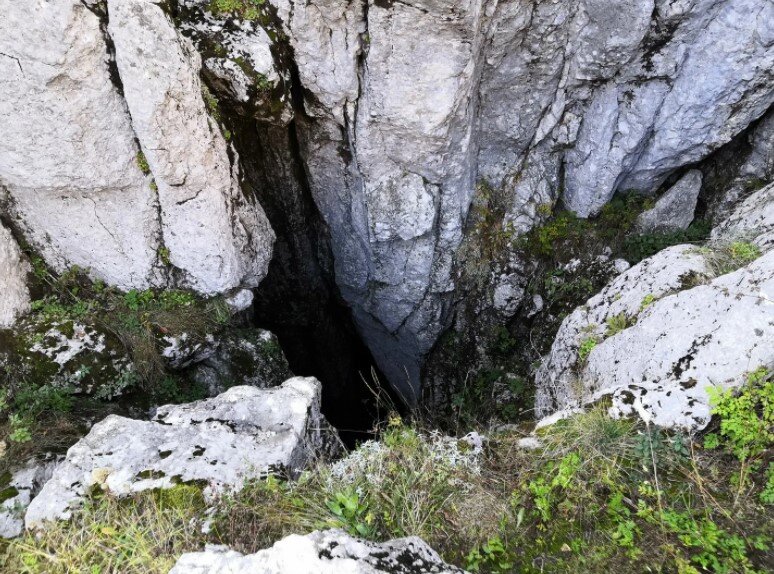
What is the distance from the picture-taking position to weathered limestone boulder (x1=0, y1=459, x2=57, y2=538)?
3.46m

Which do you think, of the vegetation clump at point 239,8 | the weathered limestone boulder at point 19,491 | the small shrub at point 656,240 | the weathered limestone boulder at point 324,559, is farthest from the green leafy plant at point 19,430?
the small shrub at point 656,240

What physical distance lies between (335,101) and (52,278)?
4.32m

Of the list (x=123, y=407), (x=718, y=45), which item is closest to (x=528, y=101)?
(x=718, y=45)

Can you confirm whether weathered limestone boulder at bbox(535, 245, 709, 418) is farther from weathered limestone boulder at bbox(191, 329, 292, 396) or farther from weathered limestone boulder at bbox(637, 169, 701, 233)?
weathered limestone boulder at bbox(191, 329, 292, 396)

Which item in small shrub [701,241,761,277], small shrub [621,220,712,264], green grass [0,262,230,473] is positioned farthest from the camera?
small shrub [621,220,712,264]

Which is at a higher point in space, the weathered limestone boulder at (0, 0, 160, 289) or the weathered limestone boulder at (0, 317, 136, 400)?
the weathered limestone boulder at (0, 0, 160, 289)

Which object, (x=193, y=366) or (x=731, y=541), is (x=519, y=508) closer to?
(x=731, y=541)

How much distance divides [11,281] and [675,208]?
9.39m

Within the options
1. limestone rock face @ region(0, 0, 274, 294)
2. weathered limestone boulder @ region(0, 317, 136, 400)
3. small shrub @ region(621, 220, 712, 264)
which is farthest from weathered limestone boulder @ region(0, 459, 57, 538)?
small shrub @ region(621, 220, 712, 264)

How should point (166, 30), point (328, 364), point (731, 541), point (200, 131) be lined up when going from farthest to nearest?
point (328, 364) < point (200, 131) < point (166, 30) < point (731, 541)

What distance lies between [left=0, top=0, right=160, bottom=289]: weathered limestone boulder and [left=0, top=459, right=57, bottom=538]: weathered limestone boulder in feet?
8.59

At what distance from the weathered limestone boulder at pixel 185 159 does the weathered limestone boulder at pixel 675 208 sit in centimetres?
614

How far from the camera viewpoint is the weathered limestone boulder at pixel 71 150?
415 centimetres

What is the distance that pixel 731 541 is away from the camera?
9.09 ft
